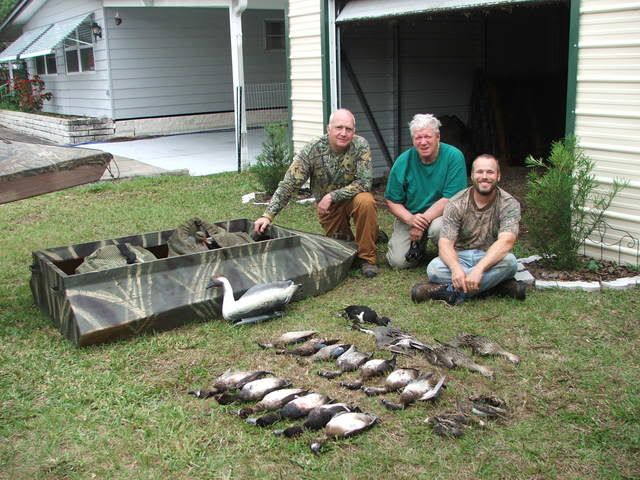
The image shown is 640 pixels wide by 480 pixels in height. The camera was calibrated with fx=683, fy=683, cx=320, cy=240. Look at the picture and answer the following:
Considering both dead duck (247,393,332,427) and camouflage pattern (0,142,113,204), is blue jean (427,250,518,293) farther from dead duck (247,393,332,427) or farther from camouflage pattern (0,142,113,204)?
camouflage pattern (0,142,113,204)

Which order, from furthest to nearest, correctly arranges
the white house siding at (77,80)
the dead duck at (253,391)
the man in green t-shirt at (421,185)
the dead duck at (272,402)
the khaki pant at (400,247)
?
1. the white house siding at (77,80)
2. the khaki pant at (400,247)
3. the man in green t-shirt at (421,185)
4. the dead duck at (253,391)
5. the dead duck at (272,402)

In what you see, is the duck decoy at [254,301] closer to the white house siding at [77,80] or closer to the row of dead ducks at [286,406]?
the row of dead ducks at [286,406]

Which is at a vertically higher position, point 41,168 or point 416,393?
point 41,168

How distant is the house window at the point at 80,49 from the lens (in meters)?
15.8

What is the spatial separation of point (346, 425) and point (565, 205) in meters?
2.94

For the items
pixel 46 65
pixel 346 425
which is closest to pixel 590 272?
pixel 346 425

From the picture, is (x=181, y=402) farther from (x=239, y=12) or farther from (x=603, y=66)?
(x=239, y=12)

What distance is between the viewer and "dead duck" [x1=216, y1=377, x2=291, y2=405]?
3.52 meters

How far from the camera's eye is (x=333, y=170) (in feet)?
19.2

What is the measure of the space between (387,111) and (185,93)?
744cm

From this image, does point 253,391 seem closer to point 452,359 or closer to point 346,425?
point 346,425

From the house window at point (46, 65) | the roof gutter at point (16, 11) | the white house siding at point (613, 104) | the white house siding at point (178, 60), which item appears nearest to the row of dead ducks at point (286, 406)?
the white house siding at point (613, 104)

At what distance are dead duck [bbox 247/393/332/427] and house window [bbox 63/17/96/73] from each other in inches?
560

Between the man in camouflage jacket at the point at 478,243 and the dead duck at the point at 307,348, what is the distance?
1.02m
